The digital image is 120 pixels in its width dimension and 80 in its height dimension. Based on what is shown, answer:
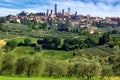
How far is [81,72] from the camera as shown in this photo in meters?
61.0

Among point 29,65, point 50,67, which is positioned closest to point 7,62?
point 29,65

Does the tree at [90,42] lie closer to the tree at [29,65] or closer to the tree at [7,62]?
the tree at [29,65]

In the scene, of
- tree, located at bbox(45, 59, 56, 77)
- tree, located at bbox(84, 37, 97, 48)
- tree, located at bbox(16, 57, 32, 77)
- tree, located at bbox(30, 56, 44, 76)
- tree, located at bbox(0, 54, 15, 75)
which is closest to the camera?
tree, located at bbox(0, 54, 15, 75)

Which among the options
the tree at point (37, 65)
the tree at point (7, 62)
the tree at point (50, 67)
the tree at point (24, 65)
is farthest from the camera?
the tree at point (50, 67)

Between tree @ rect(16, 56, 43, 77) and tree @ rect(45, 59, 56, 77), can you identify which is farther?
tree @ rect(45, 59, 56, 77)

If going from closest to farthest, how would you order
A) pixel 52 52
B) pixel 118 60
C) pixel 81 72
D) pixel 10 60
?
pixel 118 60 < pixel 10 60 < pixel 81 72 < pixel 52 52

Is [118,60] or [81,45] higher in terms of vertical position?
[118,60]

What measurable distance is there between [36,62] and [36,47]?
6032cm

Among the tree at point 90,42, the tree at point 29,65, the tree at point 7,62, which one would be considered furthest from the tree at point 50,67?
the tree at point 90,42

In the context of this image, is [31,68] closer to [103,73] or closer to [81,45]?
[103,73]

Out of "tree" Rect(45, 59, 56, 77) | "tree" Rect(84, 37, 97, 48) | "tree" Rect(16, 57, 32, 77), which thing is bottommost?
"tree" Rect(84, 37, 97, 48)

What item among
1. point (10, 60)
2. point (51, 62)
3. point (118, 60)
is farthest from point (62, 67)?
point (118, 60)

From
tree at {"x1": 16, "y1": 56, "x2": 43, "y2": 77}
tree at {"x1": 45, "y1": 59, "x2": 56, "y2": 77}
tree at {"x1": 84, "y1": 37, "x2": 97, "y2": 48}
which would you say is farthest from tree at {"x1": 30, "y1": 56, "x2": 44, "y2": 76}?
tree at {"x1": 84, "y1": 37, "x2": 97, "y2": 48}

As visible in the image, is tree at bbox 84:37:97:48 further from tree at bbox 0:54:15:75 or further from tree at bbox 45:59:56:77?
tree at bbox 0:54:15:75
